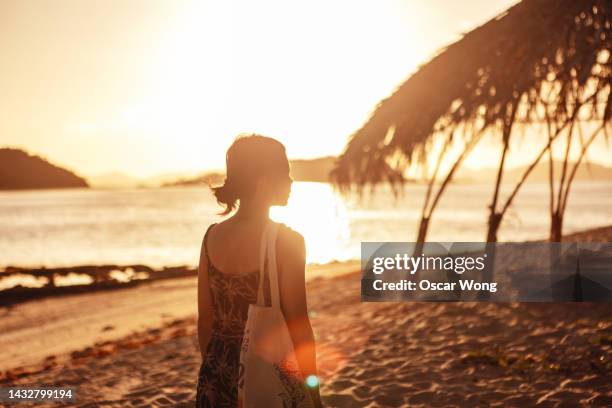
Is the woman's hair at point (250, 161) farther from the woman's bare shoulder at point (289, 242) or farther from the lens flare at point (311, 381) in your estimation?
the lens flare at point (311, 381)

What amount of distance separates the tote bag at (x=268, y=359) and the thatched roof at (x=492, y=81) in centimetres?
512

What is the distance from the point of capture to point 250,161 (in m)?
1.99

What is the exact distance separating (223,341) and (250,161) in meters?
0.74

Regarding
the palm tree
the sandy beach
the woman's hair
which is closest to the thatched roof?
the palm tree

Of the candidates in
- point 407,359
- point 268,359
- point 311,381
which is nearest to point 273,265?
point 268,359

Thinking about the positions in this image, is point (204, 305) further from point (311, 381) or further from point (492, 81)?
point (492, 81)

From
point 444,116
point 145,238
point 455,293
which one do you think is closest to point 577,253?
point 455,293

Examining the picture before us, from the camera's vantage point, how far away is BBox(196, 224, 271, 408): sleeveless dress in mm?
2131

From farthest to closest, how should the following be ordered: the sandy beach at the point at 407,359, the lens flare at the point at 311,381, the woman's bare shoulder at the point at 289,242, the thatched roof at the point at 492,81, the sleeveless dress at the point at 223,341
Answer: the thatched roof at the point at 492,81, the sandy beach at the point at 407,359, the sleeveless dress at the point at 223,341, the lens flare at the point at 311,381, the woman's bare shoulder at the point at 289,242

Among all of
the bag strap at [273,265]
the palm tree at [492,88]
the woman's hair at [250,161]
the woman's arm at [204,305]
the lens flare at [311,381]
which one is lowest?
the lens flare at [311,381]

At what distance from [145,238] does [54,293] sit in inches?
1063

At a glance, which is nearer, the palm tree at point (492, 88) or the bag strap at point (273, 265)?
the bag strap at point (273, 265)

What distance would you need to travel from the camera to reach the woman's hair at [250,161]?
77.8 inches

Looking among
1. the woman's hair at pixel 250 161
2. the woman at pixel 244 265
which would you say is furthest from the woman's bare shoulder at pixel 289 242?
the woman's hair at pixel 250 161
